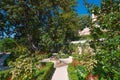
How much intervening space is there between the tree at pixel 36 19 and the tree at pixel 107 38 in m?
33.9

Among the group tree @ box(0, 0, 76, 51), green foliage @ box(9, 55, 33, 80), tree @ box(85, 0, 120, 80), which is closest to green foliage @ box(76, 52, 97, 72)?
tree @ box(85, 0, 120, 80)

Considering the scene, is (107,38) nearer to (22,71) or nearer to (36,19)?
(22,71)

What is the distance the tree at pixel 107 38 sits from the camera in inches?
99.0

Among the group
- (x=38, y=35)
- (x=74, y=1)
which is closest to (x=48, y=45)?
(x=38, y=35)

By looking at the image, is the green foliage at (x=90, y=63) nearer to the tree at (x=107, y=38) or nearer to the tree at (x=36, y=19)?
the tree at (x=107, y=38)

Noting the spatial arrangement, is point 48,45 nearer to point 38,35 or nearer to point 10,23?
point 38,35

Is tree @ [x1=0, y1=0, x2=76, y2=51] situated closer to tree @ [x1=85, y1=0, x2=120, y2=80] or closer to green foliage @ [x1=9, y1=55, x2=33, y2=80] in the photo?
green foliage @ [x1=9, y1=55, x2=33, y2=80]

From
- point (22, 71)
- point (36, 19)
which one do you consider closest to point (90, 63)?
point (22, 71)

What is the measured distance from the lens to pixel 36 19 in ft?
137

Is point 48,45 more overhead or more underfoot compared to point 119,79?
more underfoot

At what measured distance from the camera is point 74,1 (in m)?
51.8

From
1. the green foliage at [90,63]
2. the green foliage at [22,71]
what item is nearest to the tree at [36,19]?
the green foliage at [22,71]

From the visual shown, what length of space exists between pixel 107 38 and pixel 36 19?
39.2m

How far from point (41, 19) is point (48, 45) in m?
5.84
